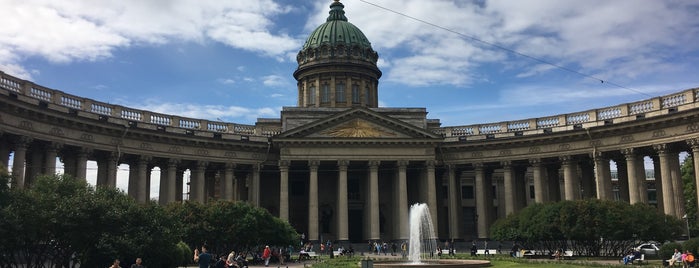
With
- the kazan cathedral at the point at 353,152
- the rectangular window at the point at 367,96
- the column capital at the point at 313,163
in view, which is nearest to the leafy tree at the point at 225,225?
the kazan cathedral at the point at 353,152

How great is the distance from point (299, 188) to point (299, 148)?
9.66 meters

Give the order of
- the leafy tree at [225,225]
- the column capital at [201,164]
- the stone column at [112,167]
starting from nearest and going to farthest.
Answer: the leafy tree at [225,225]
the stone column at [112,167]
the column capital at [201,164]

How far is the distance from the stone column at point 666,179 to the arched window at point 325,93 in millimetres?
39810

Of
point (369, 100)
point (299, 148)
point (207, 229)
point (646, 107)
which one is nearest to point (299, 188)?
point (299, 148)

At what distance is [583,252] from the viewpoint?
5238 centimetres

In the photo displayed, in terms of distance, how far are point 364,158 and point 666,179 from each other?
27928 mm

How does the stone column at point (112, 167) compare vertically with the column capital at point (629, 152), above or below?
below

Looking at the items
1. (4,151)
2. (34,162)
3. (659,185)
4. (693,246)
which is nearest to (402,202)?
(659,185)

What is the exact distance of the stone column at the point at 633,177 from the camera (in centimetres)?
5769

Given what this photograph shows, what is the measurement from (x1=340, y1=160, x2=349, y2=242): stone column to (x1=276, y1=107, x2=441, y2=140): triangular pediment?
316 centimetres

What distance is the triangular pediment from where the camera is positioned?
218 ft

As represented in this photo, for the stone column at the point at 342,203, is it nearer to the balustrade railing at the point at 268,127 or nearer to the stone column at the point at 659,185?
the balustrade railing at the point at 268,127

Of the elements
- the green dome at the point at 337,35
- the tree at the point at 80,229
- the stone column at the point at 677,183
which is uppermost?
the green dome at the point at 337,35

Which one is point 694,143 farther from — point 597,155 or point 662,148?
point 597,155
